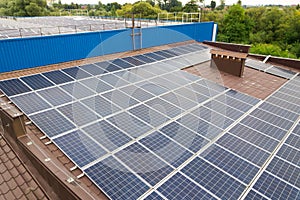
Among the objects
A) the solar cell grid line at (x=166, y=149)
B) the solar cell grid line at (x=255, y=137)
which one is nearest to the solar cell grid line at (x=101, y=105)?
the solar cell grid line at (x=166, y=149)

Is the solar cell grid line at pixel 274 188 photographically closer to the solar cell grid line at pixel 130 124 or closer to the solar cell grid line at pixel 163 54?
the solar cell grid line at pixel 130 124

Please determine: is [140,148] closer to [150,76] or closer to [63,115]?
[63,115]

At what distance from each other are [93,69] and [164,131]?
8.14 meters

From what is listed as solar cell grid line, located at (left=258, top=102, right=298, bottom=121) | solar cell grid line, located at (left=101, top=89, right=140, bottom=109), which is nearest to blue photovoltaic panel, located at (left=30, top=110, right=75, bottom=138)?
solar cell grid line, located at (left=101, top=89, right=140, bottom=109)

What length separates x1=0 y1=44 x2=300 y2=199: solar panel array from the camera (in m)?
8.45

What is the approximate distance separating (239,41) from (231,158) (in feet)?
207

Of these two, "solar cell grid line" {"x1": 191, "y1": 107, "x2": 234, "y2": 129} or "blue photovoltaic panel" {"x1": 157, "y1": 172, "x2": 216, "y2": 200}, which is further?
"solar cell grid line" {"x1": 191, "y1": 107, "x2": 234, "y2": 129}

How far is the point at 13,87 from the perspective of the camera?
13.0m

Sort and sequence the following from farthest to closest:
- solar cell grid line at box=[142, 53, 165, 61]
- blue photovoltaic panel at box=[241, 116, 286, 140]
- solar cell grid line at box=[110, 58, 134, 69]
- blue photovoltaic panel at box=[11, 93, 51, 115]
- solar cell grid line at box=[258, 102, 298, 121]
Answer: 1. solar cell grid line at box=[142, 53, 165, 61]
2. solar cell grid line at box=[110, 58, 134, 69]
3. solar cell grid line at box=[258, 102, 298, 121]
4. blue photovoltaic panel at box=[241, 116, 286, 140]
5. blue photovoltaic panel at box=[11, 93, 51, 115]

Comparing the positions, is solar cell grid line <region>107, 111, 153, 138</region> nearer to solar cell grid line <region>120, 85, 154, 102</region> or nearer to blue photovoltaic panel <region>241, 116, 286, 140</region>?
solar cell grid line <region>120, 85, 154, 102</region>

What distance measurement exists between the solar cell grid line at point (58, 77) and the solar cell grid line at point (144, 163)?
734 centimetres

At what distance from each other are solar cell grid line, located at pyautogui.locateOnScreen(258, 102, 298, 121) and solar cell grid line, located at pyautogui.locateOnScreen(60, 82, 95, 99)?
1116 cm

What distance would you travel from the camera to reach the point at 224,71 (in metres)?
18.9

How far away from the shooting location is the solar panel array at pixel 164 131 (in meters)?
8.45
